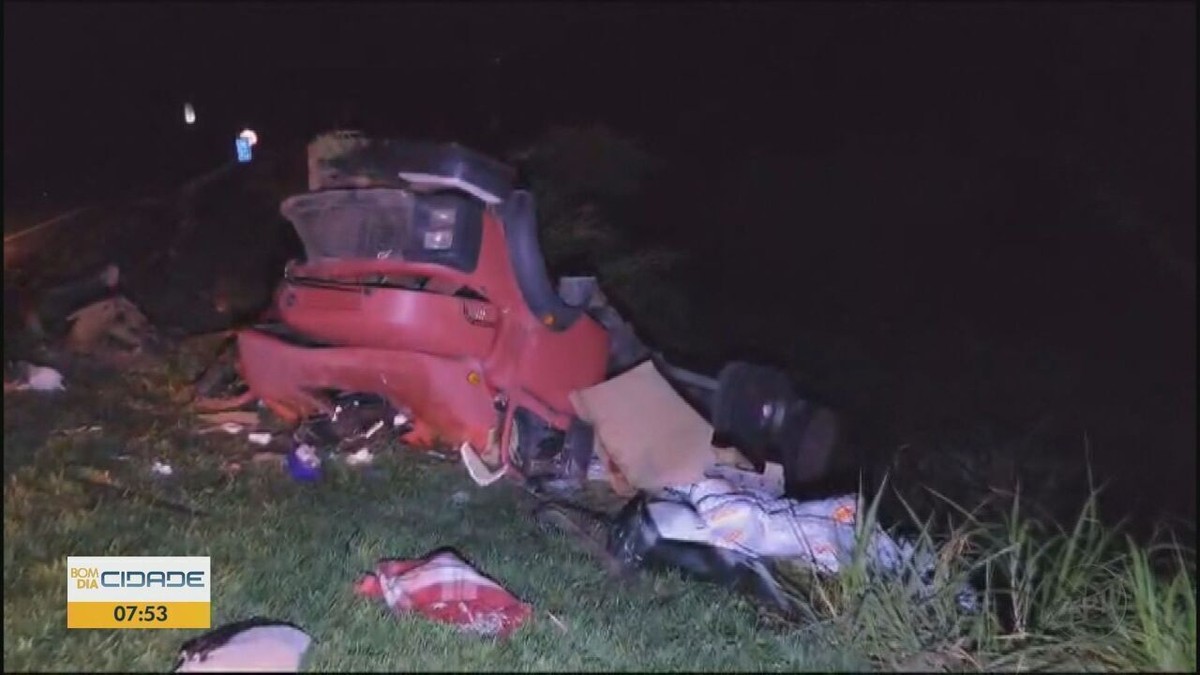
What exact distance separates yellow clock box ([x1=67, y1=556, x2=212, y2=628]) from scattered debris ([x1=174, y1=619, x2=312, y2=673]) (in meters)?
0.11

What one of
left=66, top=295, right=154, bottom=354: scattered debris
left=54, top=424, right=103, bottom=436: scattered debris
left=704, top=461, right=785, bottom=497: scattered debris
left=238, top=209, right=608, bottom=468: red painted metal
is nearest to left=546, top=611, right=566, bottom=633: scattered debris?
left=704, top=461, right=785, bottom=497: scattered debris

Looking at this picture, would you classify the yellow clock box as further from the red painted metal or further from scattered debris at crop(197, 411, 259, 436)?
scattered debris at crop(197, 411, 259, 436)

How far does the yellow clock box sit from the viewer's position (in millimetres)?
3332

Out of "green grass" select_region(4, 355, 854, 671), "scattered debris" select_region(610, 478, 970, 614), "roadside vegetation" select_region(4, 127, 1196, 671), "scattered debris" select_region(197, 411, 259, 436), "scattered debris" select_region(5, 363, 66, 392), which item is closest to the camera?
"green grass" select_region(4, 355, 854, 671)

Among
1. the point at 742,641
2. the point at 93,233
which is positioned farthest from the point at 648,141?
the point at 742,641

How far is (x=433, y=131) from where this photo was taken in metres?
12.1

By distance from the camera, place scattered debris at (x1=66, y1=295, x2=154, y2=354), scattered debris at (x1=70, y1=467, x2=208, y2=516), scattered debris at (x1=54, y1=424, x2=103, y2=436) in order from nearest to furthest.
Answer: scattered debris at (x1=70, y1=467, x2=208, y2=516) < scattered debris at (x1=54, y1=424, x2=103, y2=436) < scattered debris at (x1=66, y1=295, x2=154, y2=354)

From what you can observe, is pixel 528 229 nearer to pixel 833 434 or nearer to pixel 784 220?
pixel 833 434

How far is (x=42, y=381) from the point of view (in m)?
6.61

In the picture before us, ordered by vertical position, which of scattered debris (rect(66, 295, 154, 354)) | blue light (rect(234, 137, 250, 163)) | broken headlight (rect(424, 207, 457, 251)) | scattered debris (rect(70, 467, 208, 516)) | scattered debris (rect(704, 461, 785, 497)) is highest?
broken headlight (rect(424, 207, 457, 251))

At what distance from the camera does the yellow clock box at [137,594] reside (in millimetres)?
3332

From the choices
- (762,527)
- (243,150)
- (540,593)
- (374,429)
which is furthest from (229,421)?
(243,150)

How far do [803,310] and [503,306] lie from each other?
13.8ft

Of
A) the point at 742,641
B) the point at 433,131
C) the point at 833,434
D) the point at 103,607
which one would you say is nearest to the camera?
the point at 103,607
